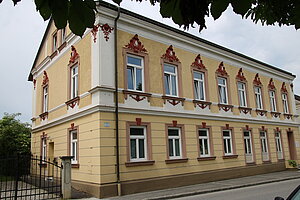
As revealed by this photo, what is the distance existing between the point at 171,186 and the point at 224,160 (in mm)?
4639

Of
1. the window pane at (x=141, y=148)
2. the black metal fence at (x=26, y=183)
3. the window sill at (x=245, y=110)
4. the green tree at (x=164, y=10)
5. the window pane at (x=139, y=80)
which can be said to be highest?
the window pane at (x=139, y=80)

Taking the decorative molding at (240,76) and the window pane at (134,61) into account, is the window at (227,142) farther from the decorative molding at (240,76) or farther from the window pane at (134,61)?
the window pane at (134,61)

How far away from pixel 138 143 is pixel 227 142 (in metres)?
7.07

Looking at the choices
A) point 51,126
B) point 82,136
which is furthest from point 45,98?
point 82,136

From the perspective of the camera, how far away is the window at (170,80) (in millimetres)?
15311

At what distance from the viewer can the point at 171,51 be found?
1572 centimetres

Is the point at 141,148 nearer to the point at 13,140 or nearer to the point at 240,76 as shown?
the point at 240,76

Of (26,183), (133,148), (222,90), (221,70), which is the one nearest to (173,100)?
(133,148)

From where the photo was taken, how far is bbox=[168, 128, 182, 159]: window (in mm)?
Result: 14477

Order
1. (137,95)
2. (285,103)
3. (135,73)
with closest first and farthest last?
(137,95) < (135,73) < (285,103)

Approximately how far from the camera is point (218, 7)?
5.34 feet

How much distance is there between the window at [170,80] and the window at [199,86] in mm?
1651

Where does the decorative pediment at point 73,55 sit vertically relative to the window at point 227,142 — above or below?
above

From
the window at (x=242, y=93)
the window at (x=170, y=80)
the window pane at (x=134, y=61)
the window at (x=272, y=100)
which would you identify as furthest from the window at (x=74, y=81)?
the window at (x=272, y=100)
